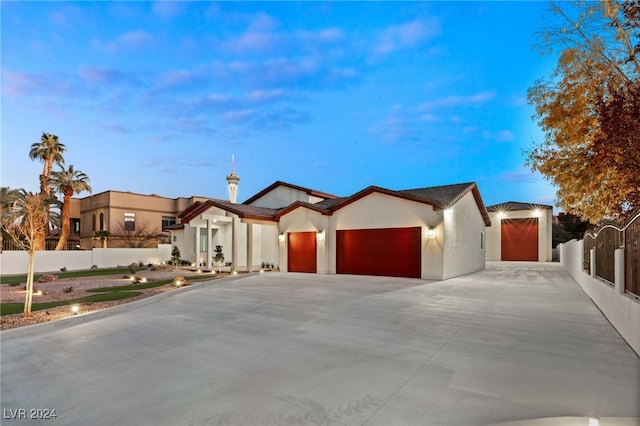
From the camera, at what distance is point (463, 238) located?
16.8 meters

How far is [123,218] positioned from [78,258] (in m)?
9.76

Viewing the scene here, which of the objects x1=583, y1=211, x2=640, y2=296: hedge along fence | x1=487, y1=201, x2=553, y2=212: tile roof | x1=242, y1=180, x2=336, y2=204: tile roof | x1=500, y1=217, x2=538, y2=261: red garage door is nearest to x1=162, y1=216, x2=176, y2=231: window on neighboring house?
x1=242, y1=180, x2=336, y2=204: tile roof

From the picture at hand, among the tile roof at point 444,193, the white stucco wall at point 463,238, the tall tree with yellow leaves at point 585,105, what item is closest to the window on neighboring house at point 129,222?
the tile roof at point 444,193

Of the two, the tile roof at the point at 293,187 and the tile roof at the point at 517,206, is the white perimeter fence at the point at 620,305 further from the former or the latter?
the tile roof at the point at 517,206

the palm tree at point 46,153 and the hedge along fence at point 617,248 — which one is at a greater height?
the palm tree at point 46,153

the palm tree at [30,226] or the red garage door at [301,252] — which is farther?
the red garage door at [301,252]

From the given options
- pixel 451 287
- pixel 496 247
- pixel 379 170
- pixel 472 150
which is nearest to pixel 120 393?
pixel 451 287

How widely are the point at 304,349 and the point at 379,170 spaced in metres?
98.9

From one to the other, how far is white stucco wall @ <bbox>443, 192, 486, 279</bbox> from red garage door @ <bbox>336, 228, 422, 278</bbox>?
142 cm

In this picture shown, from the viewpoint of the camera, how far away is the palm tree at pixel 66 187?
26.9 metres

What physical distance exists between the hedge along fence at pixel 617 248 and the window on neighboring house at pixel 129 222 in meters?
36.9

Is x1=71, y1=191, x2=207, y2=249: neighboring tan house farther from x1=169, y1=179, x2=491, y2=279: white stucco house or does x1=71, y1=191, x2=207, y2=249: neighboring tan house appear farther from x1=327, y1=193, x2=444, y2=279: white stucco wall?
x1=327, y1=193, x2=444, y2=279: white stucco wall

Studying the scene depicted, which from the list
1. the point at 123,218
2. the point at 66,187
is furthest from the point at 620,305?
the point at 123,218

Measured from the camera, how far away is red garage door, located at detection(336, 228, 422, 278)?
14883 millimetres
